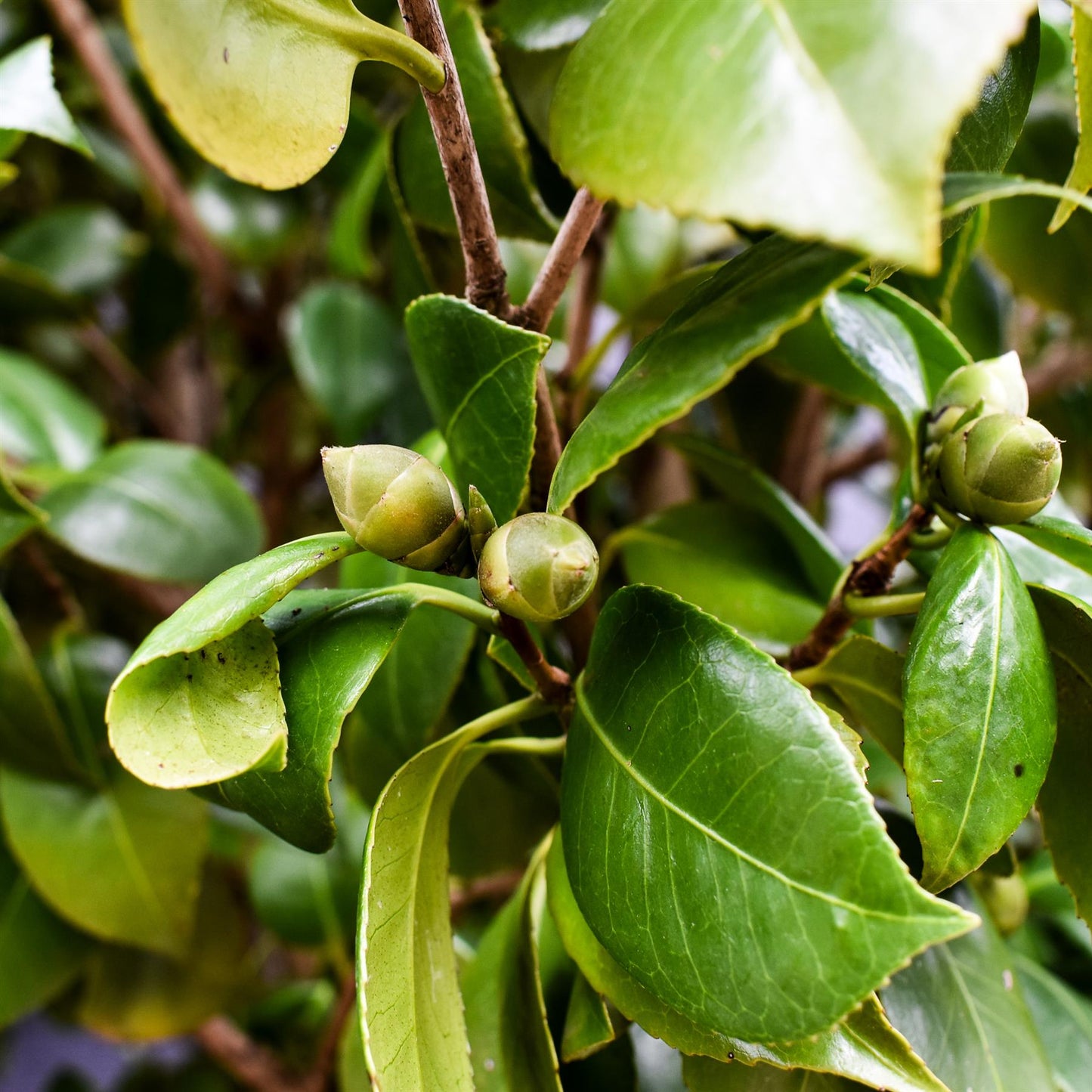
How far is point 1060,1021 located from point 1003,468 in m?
0.36

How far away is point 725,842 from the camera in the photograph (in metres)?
0.28

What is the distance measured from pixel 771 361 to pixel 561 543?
0.30m

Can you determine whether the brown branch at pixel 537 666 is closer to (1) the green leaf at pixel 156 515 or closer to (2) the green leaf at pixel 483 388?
(2) the green leaf at pixel 483 388

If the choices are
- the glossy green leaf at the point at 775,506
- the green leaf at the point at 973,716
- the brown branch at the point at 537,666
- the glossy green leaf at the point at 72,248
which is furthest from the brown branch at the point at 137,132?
the green leaf at the point at 973,716

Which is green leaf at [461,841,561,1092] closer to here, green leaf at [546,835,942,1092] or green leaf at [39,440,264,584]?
green leaf at [546,835,942,1092]

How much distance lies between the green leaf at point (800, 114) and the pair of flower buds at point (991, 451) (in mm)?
125

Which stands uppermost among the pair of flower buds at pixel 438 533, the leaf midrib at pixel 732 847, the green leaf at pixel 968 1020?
the pair of flower buds at pixel 438 533

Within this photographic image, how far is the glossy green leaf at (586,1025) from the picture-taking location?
350mm

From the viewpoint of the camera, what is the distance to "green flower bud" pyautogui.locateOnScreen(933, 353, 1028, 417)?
1.17 feet

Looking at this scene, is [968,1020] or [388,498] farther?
[968,1020]

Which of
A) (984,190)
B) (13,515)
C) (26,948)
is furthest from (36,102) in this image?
(26,948)

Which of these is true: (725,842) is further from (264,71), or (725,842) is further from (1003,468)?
(264,71)

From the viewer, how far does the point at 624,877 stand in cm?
31

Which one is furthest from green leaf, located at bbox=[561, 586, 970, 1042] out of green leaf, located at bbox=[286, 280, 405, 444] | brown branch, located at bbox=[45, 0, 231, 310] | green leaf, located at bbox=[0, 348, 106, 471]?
brown branch, located at bbox=[45, 0, 231, 310]
